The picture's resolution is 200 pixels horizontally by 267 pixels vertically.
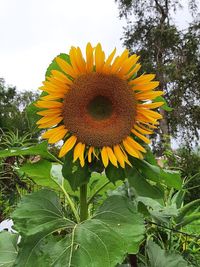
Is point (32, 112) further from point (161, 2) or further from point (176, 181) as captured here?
point (161, 2)

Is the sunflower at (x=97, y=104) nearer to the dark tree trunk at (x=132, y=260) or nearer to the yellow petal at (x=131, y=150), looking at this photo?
the yellow petal at (x=131, y=150)

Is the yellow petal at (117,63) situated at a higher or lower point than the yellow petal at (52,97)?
higher

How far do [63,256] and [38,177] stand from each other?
257mm

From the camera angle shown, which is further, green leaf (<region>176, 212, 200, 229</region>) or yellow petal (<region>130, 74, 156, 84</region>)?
green leaf (<region>176, 212, 200, 229</region>)

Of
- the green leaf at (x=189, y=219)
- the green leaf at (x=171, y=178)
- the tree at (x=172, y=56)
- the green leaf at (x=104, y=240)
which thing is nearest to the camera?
the green leaf at (x=104, y=240)

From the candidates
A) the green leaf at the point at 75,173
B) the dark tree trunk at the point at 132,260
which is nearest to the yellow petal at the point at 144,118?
the green leaf at the point at 75,173

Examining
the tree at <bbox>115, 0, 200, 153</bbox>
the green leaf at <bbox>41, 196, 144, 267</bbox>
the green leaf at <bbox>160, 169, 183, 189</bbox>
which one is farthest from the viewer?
the tree at <bbox>115, 0, 200, 153</bbox>

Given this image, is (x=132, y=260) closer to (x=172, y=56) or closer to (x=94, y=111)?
(x=94, y=111)

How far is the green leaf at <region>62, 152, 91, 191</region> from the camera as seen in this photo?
709 millimetres

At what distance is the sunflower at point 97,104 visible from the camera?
2.34 feet

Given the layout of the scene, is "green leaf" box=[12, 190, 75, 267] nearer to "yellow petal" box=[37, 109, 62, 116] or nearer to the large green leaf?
the large green leaf

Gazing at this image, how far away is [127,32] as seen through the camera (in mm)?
15117

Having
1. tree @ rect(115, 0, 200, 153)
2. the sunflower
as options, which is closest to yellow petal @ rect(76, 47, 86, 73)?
the sunflower

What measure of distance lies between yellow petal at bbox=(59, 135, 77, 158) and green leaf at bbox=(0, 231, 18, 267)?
199 mm
